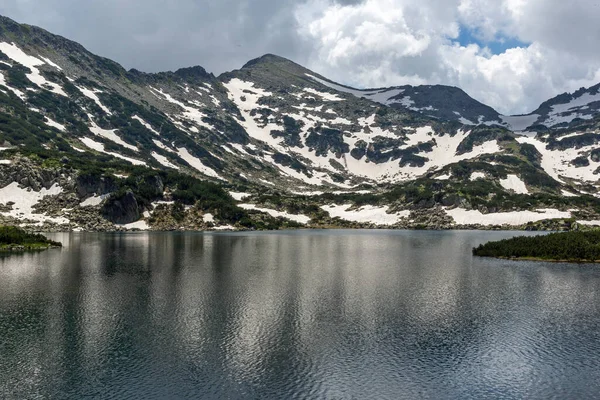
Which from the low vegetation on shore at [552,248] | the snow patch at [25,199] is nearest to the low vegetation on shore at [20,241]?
the snow patch at [25,199]

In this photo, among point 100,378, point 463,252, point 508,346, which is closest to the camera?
point 100,378

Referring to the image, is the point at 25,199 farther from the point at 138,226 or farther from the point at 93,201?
the point at 138,226

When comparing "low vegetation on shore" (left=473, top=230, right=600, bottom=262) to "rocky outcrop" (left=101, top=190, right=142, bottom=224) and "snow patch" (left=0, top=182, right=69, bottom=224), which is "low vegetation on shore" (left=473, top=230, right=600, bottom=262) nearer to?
"rocky outcrop" (left=101, top=190, right=142, bottom=224)

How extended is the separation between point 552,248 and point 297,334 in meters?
71.6

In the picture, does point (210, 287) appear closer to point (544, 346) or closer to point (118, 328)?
point (118, 328)

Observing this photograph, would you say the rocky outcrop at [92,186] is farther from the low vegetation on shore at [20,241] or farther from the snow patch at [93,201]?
the low vegetation on shore at [20,241]

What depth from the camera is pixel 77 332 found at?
37.7 metres

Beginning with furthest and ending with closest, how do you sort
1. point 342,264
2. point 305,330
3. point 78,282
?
point 342,264
point 78,282
point 305,330

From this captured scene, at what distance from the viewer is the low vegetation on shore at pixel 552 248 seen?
8562cm

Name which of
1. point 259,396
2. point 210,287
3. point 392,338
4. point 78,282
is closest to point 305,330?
point 392,338

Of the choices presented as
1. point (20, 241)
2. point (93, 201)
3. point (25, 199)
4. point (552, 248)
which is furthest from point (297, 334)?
point (25, 199)

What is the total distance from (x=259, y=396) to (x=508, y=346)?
20.8 metres

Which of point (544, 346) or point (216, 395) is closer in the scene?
point (216, 395)

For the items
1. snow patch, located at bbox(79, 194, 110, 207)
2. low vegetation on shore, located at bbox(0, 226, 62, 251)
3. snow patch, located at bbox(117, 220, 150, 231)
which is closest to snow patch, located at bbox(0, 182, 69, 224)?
snow patch, located at bbox(79, 194, 110, 207)
